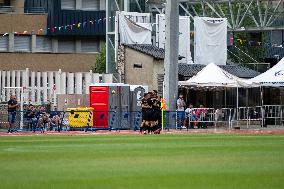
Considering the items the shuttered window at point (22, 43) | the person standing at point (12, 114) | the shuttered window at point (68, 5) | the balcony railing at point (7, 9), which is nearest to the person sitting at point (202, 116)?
the person standing at point (12, 114)

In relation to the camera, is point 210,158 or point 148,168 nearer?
point 148,168

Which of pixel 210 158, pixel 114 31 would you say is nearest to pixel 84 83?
pixel 114 31

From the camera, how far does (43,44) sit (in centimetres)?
8581

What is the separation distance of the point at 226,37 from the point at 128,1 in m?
8.96

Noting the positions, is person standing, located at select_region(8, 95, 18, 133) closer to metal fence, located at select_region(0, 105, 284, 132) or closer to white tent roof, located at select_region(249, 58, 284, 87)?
metal fence, located at select_region(0, 105, 284, 132)

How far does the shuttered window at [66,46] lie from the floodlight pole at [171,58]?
36.3 meters

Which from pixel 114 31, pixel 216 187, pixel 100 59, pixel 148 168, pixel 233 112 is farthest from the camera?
pixel 100 59

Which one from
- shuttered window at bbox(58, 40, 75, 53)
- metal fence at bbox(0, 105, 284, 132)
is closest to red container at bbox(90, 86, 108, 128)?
metal fence at bbox(0, 105, 284, 132)

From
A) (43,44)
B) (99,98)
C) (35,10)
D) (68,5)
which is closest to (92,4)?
(68,5)

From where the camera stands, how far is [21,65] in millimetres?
82312

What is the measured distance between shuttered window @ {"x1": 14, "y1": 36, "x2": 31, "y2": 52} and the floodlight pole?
3568 centimetres

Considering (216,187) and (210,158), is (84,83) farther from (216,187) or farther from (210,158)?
(216,187)

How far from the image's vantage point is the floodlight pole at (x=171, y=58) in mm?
50875

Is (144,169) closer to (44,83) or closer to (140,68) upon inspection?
(44,83)
